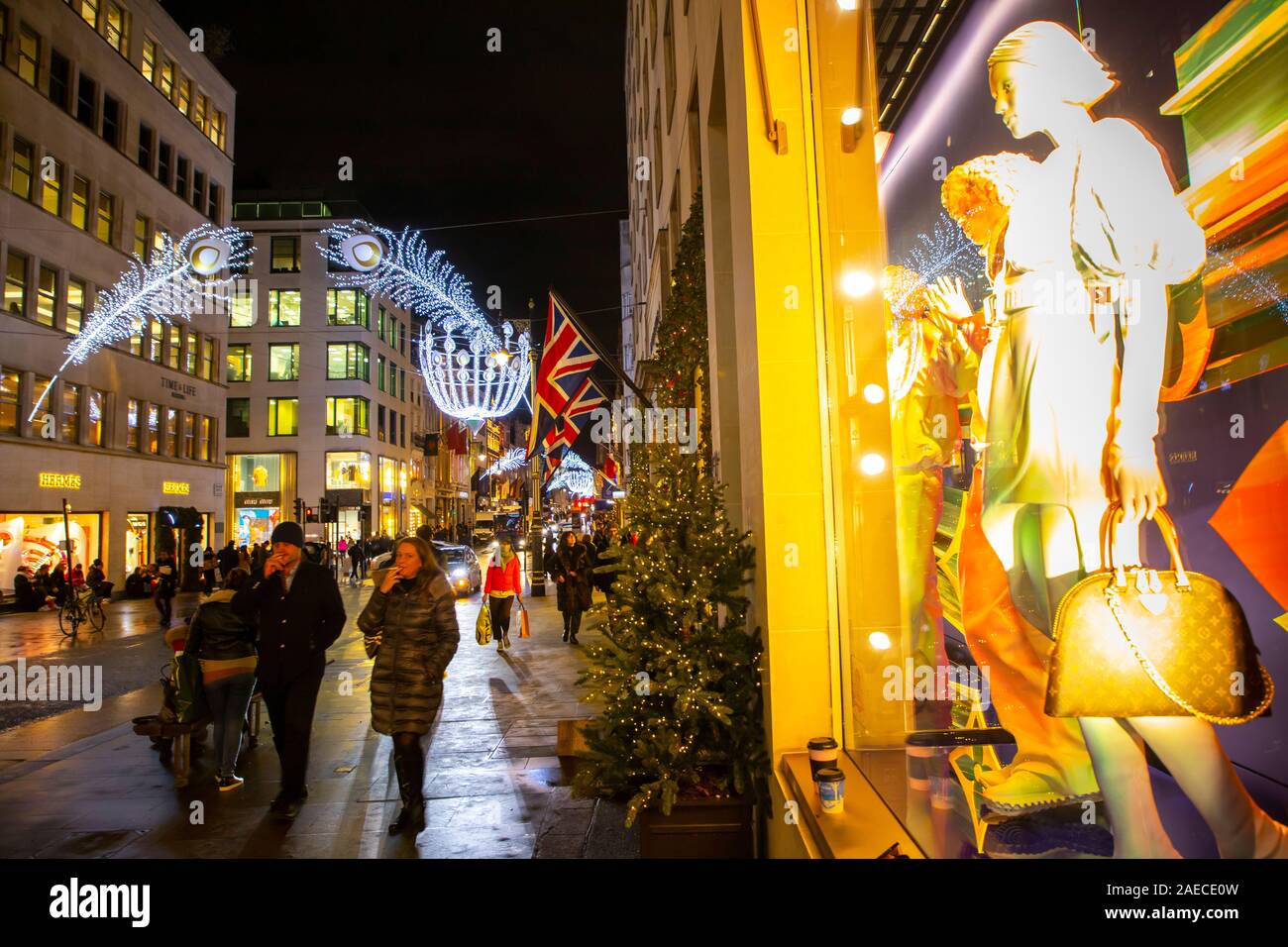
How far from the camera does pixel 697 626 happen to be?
5098mm

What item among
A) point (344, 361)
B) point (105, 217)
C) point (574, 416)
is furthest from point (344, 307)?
point (574, 416)

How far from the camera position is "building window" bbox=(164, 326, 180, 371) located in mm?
30766

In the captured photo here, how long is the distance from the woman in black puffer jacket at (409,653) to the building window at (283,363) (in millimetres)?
48964

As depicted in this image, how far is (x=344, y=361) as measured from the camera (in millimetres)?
50094

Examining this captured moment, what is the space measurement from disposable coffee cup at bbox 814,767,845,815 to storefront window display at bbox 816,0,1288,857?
388 millimetres

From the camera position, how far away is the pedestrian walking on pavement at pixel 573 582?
1406 cm

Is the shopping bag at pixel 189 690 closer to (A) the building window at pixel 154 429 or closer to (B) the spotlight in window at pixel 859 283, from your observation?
(B) the spotlight in window at pixel 859 283

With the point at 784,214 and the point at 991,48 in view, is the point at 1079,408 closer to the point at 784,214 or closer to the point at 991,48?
the point at 991,48

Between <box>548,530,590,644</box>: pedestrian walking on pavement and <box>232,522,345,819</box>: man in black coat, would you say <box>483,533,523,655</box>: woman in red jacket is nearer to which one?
<box>548,530,590,644</box>: pedestrian walking on pavement

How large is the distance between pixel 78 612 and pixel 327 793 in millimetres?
15077

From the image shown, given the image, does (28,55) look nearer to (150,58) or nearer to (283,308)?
(150,58)

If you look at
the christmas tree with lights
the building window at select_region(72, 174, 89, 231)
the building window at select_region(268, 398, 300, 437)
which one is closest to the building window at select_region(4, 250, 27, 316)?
the building window at select_region(72, 174, 89, 231)

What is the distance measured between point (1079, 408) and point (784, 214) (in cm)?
268
